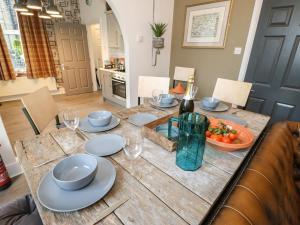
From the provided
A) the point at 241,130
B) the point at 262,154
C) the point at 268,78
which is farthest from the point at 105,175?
the point at 268,78

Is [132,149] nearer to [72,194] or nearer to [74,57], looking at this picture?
[72,194]

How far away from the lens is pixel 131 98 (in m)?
3.20

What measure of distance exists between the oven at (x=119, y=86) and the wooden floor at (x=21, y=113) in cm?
36

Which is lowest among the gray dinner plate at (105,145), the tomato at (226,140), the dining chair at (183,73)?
the gray dinner plate at (105,145)

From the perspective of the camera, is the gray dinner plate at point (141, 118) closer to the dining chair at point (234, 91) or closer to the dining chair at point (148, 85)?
the dining chair at point (148, 85)

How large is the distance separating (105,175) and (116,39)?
3.94 meters

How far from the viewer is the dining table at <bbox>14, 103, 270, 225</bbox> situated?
561 mm

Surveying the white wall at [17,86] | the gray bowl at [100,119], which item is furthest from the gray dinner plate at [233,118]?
the white wall at [17,86]

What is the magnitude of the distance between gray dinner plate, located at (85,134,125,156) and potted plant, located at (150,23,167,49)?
252 cm

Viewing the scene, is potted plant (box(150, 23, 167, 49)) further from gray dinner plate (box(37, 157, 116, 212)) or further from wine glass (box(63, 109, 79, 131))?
gray dinner plate (box(37, 157, 116, 212))

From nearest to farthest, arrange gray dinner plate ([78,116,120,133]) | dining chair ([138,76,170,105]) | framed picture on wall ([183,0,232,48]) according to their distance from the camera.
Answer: gray dinner plate ([78,116,120,133]) → dining chair ([138,76,170,105]) → framed picture on wall ([183,0,232,48])

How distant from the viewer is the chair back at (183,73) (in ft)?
10.1

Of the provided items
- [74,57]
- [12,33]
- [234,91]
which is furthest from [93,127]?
[12,33]

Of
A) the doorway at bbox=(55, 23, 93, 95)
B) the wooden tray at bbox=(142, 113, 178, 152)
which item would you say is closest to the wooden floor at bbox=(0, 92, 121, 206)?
the doorway at bbox=(55, 23, 93, 95)
